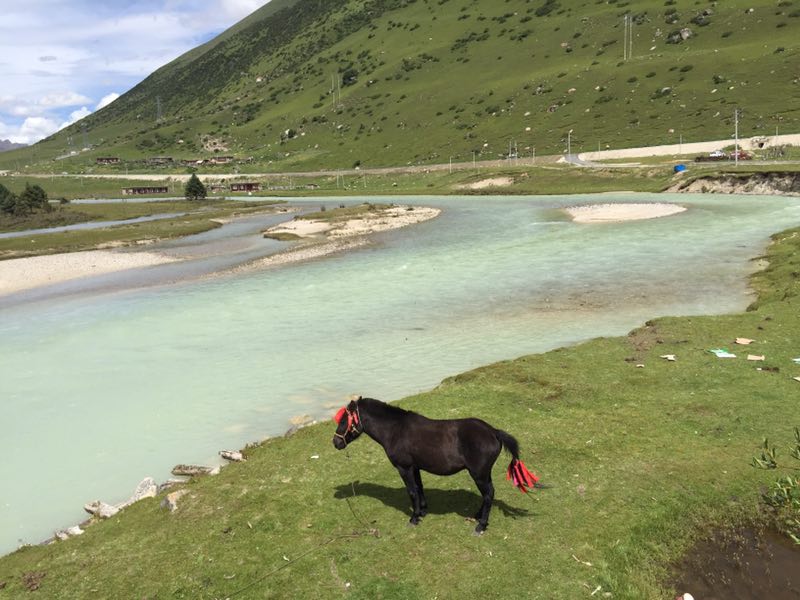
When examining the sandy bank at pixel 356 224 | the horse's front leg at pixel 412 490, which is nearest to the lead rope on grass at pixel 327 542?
the horse's front leg at pixel 412 490

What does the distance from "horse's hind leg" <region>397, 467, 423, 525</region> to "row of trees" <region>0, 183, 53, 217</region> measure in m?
137

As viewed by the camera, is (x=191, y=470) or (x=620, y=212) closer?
(x=191, y=470)

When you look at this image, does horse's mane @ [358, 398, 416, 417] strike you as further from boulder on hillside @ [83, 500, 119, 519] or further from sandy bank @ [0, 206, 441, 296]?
sandy bank @ [0, 206, 441, 296]

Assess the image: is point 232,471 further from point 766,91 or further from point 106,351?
point 766,91

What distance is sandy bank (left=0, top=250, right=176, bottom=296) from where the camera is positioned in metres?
53.2

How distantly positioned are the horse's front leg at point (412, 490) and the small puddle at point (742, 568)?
16.2 feet

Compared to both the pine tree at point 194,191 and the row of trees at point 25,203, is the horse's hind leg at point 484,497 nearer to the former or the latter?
the row of trees at point 25,203

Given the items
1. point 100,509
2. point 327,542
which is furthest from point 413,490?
point 100,509

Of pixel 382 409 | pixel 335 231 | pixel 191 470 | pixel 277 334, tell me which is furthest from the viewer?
pixel 335 231

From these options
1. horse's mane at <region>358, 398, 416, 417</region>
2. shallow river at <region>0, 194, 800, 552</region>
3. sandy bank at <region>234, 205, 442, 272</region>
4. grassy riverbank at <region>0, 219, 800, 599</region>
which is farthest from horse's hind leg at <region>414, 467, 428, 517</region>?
sandy bank at <region>234, 205, 442, 272</region>

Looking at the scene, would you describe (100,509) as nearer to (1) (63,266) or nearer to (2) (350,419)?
(2) (350,419)

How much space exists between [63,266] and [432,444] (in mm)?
64530

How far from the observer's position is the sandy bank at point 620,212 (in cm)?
6556

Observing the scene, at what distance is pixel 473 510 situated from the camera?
11.5 m
